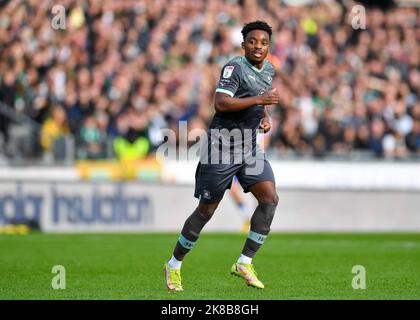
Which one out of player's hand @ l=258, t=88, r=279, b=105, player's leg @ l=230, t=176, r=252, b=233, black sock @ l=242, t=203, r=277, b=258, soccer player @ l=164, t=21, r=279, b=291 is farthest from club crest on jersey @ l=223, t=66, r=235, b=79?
player's leg @ l=230, t=176, r=252, b=233

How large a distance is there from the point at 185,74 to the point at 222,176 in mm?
13785

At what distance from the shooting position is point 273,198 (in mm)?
10000

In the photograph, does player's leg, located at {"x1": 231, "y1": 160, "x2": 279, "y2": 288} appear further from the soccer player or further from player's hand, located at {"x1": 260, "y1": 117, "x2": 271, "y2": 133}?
player's hand, located at {"x1": 260, "y1": 117, "x2": 271, "y2": 133}

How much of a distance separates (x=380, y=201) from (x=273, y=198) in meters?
12.7

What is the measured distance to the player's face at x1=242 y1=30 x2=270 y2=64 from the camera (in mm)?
9719

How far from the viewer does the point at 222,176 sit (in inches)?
387

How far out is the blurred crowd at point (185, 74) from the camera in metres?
21.6

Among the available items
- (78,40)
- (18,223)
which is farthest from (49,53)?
(18,223)

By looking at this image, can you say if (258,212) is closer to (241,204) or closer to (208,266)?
(208,266)

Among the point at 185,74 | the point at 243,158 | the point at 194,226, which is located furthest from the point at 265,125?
the point at 185,74

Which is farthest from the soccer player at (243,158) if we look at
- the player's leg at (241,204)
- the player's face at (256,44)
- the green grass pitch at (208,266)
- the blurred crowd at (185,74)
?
the blurred crowd at (185,74)

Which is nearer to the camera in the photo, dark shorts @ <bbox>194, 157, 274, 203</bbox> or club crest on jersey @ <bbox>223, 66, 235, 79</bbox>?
club crest on jersey @ <bbox>223, 66, 235, 79</bbox>
